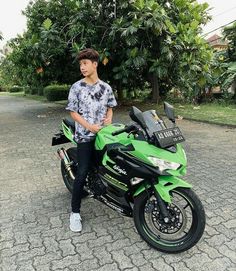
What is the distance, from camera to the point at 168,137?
2623 millimetres

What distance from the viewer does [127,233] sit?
3170mm

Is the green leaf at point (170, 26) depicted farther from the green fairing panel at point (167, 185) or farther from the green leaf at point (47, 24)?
the green fairing panel at point (167, 185)

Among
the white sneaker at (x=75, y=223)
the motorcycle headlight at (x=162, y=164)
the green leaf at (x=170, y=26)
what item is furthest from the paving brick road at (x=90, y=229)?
the green leaf at (x=170, y=26)

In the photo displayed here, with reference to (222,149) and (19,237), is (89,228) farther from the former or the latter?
(222,149)

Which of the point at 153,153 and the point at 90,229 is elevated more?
the point at 153,153

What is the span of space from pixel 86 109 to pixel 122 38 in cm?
712

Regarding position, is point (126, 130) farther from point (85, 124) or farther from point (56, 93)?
point (56, 93)

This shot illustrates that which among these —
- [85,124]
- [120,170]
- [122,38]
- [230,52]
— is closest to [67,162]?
[85,124]

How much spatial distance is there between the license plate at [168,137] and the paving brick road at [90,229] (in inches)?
39.6

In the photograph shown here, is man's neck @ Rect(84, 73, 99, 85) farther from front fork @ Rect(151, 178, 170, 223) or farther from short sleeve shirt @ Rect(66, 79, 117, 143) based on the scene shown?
front fork @ Rect(151, 178, 170, 223)

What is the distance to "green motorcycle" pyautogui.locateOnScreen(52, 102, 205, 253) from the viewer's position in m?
2.62

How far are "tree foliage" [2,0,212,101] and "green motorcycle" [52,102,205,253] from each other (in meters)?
6.45

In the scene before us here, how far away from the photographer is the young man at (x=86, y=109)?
303 centimetres

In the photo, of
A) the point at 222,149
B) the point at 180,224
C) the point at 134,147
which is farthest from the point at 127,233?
the point at 222,149
